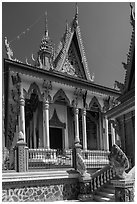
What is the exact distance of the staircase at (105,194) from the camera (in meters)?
8.54

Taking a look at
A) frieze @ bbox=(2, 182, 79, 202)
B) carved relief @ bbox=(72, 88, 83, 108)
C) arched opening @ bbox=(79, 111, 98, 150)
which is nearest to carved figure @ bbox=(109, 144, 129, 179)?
frieze @ bbox=(2, 182, 79, 202)

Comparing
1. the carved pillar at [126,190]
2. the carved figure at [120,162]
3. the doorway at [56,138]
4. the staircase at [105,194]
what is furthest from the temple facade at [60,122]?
the carved figure at [120,162]

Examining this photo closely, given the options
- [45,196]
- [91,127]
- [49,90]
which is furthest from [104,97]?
[45,196]

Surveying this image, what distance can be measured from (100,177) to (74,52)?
38.9ft

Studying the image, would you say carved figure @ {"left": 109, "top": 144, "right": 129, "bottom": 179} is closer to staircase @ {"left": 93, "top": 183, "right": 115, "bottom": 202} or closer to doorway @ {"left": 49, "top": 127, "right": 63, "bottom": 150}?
staircase @ {"left": 93, "top": 183, "right": 115, "bottom": 202}

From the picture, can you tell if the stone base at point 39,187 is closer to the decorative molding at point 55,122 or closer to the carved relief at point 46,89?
the carved relief at point 46,89

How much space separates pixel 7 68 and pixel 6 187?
658 centimetres

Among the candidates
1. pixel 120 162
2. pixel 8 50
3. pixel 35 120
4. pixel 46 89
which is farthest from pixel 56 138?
pixel 120 162

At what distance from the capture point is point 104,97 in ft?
57.8

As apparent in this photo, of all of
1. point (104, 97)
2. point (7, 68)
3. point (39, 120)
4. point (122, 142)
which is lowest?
point (122, 142)

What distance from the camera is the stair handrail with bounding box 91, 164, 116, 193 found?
9758 mm

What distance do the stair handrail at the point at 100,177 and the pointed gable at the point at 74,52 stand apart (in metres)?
9.74

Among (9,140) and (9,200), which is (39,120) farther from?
(9,140)

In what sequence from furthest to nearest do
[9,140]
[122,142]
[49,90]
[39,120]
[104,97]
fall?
[9,140], [104,97], [39,120], [49,90], [122,142]
